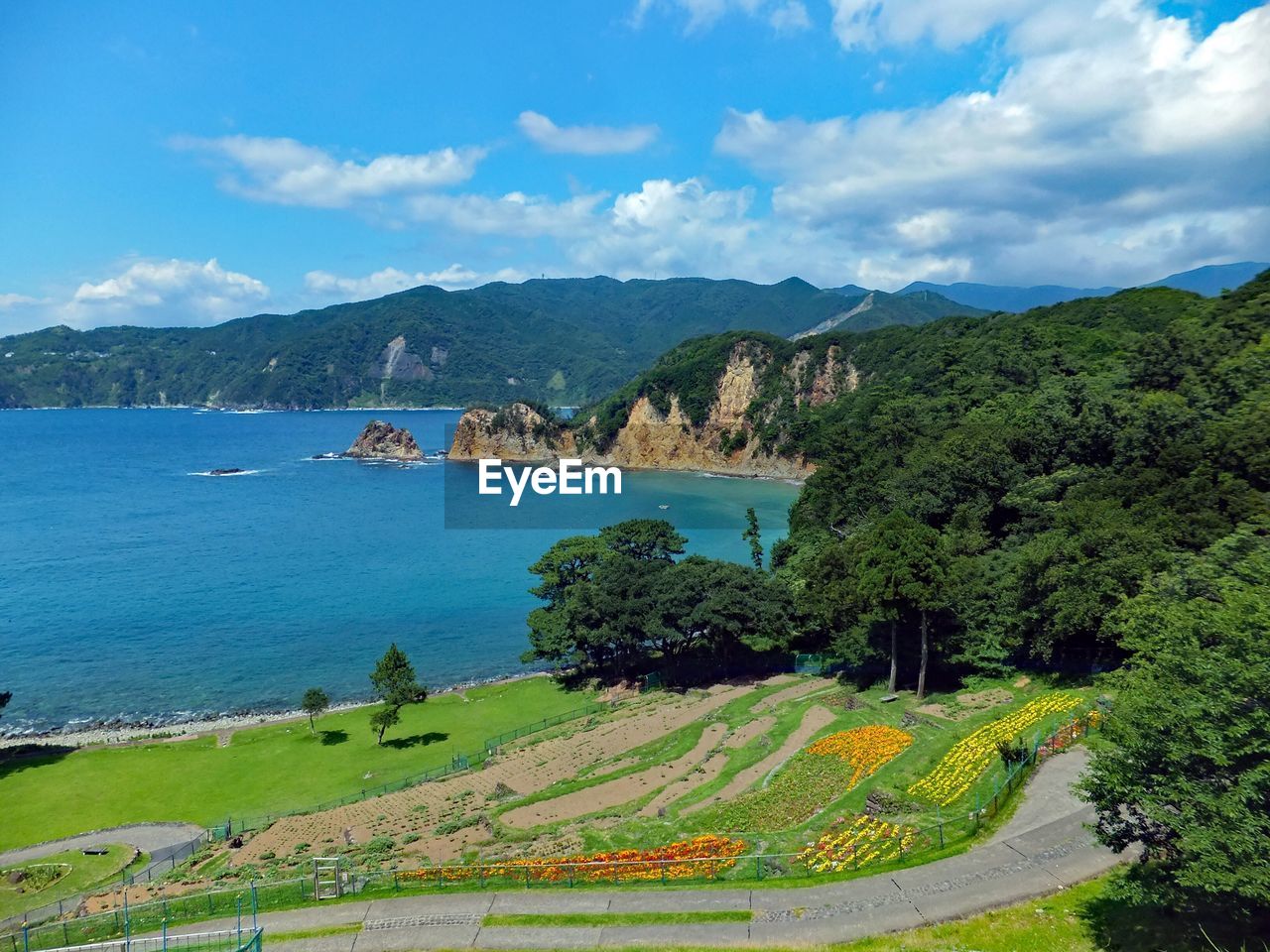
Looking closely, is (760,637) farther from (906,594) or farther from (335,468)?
(335,468)

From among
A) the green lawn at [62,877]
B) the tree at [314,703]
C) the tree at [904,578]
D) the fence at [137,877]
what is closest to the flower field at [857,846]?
the tree at [904,578]

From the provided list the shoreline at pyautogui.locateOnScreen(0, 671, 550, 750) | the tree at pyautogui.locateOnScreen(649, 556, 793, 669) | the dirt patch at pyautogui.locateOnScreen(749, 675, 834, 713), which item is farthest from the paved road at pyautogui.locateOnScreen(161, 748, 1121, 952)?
the shoreline at pyautogui.locateOnScreen(0, 671, 550, 750)

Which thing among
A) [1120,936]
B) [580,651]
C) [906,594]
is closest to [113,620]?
[580,651]

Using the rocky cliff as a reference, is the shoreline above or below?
below

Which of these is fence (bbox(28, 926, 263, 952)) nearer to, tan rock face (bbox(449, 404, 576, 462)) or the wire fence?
the wire fence

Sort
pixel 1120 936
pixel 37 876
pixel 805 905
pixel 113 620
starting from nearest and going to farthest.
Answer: pixel 1120 936
pixel 805 905
pixel 37 876
pixel 113 620

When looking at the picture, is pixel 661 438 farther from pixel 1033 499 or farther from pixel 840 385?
pixel 1033 499
